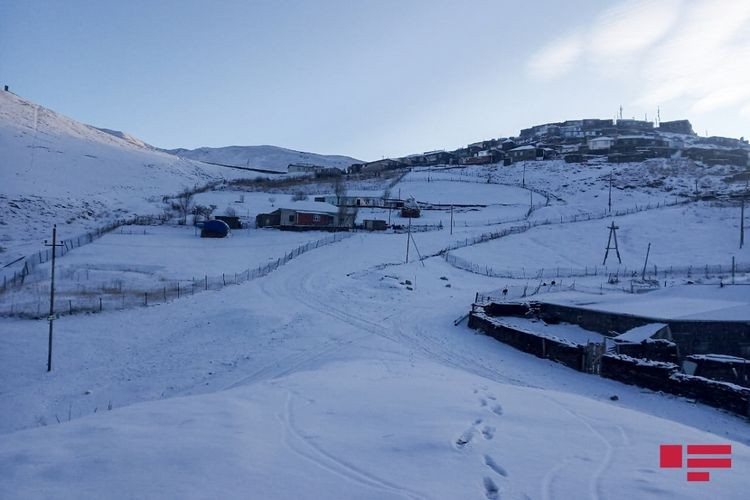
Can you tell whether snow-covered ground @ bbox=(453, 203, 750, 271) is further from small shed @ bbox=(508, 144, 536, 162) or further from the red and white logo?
small shed @ bbox=(508, 144, 536, 162)

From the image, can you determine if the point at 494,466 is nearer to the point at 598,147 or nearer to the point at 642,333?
the point at 642,333

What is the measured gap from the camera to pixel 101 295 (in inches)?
1198

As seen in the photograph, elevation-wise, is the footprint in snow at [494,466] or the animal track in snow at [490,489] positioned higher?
the animal track in snow at [490,489]

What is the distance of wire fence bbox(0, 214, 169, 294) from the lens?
107 feet

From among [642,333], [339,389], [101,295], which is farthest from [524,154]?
[339,389]

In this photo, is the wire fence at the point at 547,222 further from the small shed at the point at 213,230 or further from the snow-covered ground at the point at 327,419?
the snow-covered ground at the point at 327,419

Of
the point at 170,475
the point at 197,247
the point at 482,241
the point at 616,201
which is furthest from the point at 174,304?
the point at 616,201

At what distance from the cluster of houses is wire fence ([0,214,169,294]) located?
78.9 meters

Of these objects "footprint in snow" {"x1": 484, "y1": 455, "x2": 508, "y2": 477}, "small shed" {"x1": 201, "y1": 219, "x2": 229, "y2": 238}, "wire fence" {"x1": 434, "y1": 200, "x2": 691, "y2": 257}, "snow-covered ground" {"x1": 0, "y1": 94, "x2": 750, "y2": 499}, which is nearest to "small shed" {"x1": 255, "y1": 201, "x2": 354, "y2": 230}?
"snow-covered ground" {"x1": 0, "y1": 94, "x2": 750, "y2": 499}

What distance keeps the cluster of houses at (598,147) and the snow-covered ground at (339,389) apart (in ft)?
173

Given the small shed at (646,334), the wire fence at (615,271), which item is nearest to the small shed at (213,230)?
the wire fence at (615,271)

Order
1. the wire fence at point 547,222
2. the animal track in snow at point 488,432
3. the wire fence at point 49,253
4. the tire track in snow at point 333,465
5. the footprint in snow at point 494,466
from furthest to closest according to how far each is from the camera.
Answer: the wire fence at point 547,222
the wire fence at point 49,253
the animal track in snow at point 488,432
the footprint in snow at point 494,466
the tire track in snow at point 333,465

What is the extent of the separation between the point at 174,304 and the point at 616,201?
67644 millimetres

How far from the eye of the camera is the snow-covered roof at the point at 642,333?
63.1 feet
